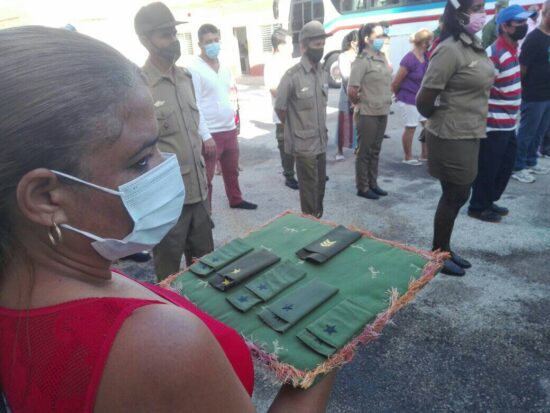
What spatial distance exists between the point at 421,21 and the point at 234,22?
414 inches

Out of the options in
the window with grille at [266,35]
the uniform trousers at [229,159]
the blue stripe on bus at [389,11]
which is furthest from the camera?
the window with grille at [266,35]

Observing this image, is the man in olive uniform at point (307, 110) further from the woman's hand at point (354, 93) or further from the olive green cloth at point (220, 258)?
the olive green cloth at point (220, 258)

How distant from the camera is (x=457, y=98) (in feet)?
9.57

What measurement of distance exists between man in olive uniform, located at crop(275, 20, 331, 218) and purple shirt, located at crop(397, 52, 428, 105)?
6.71ft

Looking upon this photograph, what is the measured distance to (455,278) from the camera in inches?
127

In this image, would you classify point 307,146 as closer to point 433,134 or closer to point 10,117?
point 433,134

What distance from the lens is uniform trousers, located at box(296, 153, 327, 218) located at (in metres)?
3.79

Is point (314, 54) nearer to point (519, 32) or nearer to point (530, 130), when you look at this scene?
point (519, 32)

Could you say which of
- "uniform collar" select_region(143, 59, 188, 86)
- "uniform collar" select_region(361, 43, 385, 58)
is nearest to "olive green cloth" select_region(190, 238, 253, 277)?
"uniform collar" select_region(143, 59, 188, 86)

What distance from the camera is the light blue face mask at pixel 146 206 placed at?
827 mm

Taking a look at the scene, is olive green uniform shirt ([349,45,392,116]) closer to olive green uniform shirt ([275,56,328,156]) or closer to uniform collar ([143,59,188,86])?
olive green uniform shirt ([275,56,328,156])

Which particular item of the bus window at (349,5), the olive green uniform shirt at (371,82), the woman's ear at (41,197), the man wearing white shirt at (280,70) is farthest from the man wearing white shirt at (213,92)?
the bus window at (349,5)

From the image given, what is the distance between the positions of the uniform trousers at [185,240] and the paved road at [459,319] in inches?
33.4

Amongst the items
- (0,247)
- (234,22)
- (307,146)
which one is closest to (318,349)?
(0,247)
